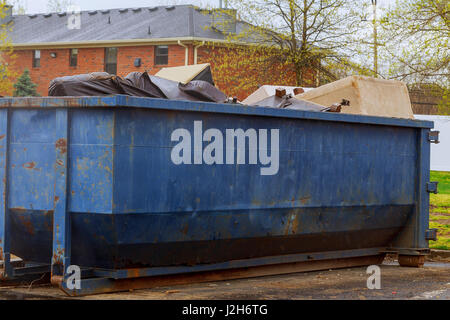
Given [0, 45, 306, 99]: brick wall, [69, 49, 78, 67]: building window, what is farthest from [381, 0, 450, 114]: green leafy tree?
[69, 49, 78, 67]: building window

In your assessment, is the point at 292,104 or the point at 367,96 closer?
the point at 292,104

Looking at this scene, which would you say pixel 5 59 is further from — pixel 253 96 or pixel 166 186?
pixel 166 186

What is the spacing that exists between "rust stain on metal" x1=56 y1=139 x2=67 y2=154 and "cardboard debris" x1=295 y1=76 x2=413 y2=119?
10.7 feet

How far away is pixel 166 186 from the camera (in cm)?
593

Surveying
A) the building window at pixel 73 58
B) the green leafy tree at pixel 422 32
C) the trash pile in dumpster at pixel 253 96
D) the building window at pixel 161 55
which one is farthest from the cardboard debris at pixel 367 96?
the building window at pixel 73 58

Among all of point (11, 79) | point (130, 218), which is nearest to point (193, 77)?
point (130, 218)

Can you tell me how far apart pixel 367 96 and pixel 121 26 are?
28.7 metres

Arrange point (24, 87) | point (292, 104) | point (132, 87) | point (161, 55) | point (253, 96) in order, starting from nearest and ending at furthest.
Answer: point (132, 87)
point (292, 104)
point (253, 96)
point (24, 87)
point (161, 55)

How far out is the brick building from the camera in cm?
3203

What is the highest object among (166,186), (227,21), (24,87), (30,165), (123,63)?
(227,21)

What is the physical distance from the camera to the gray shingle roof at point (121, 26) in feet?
108

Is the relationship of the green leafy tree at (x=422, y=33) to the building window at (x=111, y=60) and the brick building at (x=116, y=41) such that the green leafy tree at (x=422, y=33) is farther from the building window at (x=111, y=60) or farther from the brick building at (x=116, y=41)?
the building window at (x=111, y=60)

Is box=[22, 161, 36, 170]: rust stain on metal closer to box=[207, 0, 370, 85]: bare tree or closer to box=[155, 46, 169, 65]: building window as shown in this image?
box=[207, 0, 370, 85]: bare tree

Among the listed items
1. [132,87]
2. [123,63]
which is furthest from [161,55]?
[132,87]
